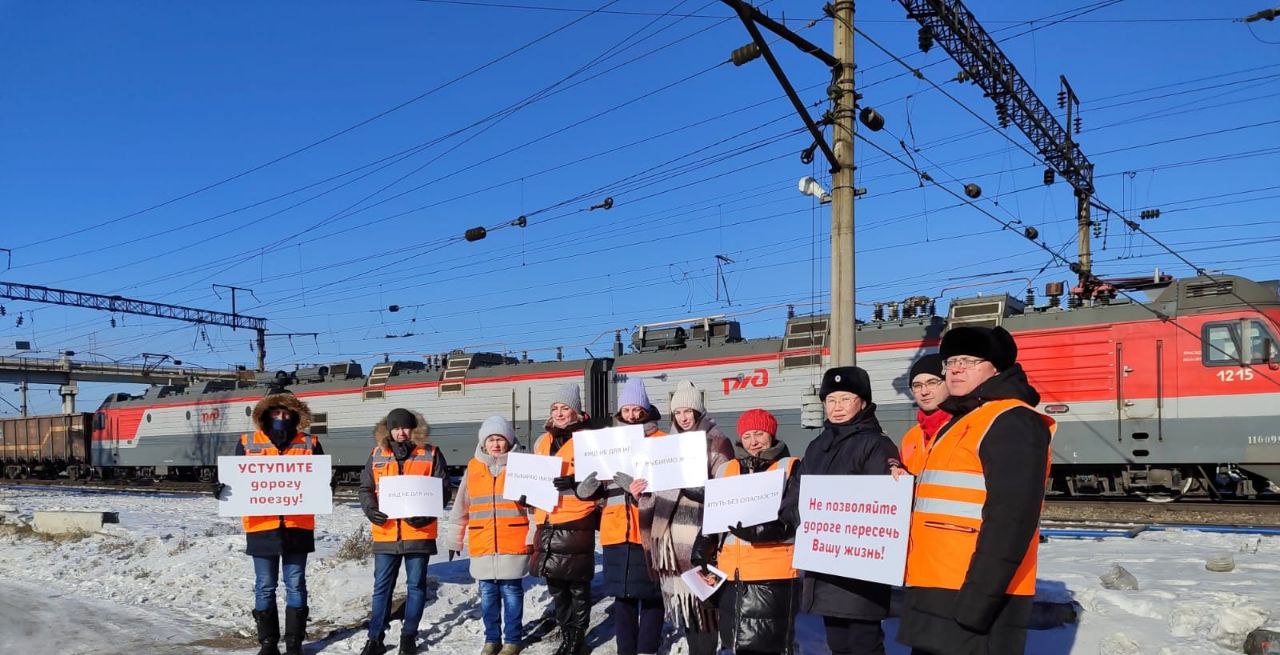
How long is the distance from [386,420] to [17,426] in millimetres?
41729

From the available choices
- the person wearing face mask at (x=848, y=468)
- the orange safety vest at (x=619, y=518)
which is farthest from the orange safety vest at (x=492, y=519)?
the person wearing face mask at (x=848, y=468)

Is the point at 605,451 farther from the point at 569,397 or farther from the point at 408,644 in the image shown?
the point at 408,644

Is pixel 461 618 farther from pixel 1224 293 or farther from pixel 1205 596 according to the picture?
pixel 1224 293

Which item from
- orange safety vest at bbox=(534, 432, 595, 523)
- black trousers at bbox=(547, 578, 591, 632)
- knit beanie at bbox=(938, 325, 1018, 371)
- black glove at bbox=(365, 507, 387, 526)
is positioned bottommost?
black trousers at bbox=(547, 578, 591, 632)

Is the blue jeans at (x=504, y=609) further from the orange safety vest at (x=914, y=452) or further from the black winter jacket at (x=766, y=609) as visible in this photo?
the orange safety vest at (x=914, y=452)

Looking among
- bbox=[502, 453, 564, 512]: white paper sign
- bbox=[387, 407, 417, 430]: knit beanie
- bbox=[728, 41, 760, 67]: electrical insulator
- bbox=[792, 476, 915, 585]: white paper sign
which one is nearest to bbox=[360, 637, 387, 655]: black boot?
bbox=[502, 453, 564, 512]: white paper sign

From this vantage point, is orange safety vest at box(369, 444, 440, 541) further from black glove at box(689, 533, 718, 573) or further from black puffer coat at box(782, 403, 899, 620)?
black puffer coat at box(782, 403, 899, 620)

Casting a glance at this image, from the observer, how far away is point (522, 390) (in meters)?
22.0

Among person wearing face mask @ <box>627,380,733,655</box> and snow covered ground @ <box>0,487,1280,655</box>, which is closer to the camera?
person wearing face mask @ <box>627,380,733,655</box>

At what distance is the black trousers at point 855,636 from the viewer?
4258 millimetres

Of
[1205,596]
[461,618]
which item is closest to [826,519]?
[1205,596]

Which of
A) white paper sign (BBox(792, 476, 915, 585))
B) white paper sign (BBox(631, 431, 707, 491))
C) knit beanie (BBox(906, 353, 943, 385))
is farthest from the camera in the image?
white paper sign (BBox(631, 431, 707, 491))

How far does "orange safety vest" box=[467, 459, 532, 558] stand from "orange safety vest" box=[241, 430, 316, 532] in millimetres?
1241

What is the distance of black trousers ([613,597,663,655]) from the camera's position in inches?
232
